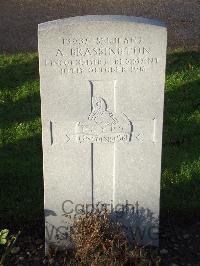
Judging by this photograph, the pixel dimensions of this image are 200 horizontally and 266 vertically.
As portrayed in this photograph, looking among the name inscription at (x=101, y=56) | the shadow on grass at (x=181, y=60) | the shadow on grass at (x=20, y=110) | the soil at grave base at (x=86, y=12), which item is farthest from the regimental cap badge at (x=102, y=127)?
the soil at grave base at (x=86, y=12)

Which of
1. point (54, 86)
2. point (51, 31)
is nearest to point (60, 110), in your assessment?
point (54, 86)

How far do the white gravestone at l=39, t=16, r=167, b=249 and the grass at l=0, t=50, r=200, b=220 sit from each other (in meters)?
0.74

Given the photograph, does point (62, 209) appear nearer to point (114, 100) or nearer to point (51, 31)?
point (114, 100)

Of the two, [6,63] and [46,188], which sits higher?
[6,63]

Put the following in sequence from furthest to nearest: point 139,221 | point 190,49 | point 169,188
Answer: point 190,49, point 169,188, point 139,221

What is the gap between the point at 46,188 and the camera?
421cm

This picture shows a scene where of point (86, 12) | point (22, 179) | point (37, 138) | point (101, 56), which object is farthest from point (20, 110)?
point (86, 12)

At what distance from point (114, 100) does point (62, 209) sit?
2.94 ft

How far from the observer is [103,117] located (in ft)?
13.0

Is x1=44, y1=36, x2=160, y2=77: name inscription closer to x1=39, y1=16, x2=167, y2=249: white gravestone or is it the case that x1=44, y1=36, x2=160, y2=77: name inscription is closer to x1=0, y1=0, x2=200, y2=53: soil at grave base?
x1=39, y1=16, x2=167, y2=249: white gravestone

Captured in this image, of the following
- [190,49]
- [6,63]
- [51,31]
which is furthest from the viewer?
[190,49]

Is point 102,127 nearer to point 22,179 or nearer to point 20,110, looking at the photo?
point 22,179

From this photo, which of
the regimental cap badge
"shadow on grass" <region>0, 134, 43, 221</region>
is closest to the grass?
"shadow on grass" <region>0, 134, 43, 221</region>

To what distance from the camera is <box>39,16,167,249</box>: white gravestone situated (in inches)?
150
